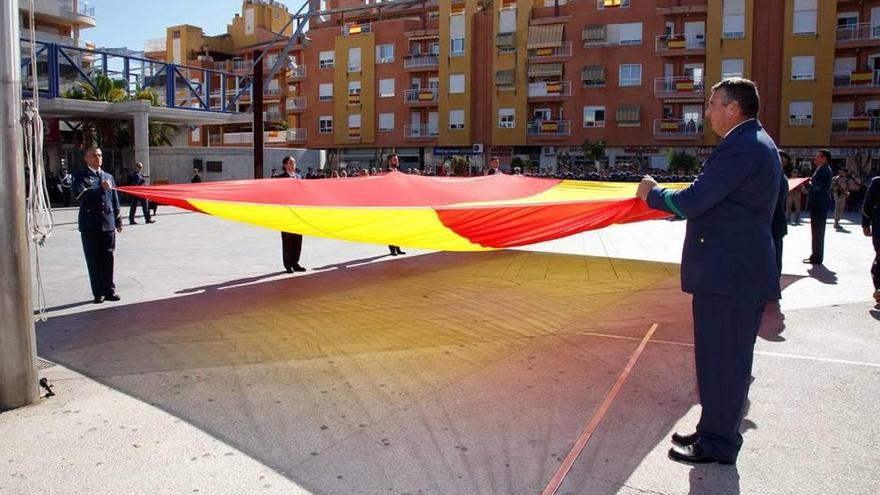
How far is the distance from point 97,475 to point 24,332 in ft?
4.89

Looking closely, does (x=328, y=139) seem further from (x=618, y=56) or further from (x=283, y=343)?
(x=283, y=343)

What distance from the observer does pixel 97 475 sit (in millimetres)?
3506

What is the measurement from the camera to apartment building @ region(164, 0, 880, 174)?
41.3m

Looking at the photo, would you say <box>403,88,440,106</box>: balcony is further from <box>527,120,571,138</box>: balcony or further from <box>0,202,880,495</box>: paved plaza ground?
<box>0,202,880,495</box>: paved plaza ground

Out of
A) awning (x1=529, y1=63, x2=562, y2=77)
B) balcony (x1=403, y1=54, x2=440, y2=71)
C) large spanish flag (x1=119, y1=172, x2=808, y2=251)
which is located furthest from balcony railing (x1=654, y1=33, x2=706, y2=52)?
large spanish flag (x1=119, y1=172, x2=808, y2=251)

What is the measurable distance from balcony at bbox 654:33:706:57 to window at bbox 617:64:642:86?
64.9 inches

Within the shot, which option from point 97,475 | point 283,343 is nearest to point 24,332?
point 97,475

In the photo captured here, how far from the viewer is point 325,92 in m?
55.6

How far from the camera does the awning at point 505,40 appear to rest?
1875 inches

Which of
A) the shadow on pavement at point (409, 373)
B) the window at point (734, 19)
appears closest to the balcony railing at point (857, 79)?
the window at point (734, 19)

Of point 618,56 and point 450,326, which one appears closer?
point 450,326

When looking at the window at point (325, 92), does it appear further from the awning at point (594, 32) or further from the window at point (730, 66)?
the window at point (730, 66)

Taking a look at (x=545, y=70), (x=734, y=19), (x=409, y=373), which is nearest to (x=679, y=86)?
(x=734, y=19)

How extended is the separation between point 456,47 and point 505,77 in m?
4.74
